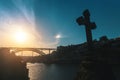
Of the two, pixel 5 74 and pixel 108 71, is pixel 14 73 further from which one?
pixel 108 71

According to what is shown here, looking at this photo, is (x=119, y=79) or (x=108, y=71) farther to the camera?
(x=119, y=79)

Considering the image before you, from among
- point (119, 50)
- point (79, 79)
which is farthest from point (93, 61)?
point (119, 50)

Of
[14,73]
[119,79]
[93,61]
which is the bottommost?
[119,79]

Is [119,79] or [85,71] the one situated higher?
[85,71]

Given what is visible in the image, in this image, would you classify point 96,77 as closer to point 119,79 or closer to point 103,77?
point 103,77

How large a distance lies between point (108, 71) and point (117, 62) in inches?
4568

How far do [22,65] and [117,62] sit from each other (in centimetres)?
10382

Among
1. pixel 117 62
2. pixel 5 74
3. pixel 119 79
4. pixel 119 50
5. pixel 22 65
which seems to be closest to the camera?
pixel 5 74

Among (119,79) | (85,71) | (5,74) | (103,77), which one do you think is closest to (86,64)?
(85,71)

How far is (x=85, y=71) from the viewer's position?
15.5 meters

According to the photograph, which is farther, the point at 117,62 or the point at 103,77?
the point at 117,62

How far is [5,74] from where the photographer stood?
27781 mm

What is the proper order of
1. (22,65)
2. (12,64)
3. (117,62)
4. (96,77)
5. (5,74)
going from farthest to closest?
(117,62), (22,65), (12,64), (5,74), (96,77)

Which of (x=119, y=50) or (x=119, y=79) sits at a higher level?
(x=119, y=50)
